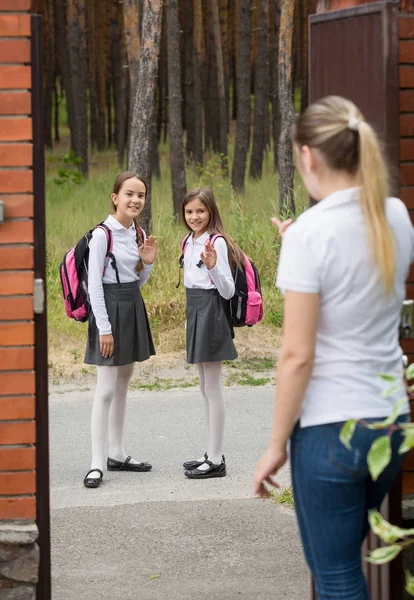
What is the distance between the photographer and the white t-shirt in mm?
2578

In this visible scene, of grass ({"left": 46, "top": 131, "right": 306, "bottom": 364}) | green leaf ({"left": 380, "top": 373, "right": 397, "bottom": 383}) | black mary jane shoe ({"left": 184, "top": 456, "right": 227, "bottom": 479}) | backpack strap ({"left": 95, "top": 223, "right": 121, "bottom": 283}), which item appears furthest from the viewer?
grass ({"left": 46, "top": 131, "right": 306, "bottom": 364})

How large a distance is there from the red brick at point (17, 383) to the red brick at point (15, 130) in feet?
2.75

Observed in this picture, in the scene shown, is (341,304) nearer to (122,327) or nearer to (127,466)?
(122,327)

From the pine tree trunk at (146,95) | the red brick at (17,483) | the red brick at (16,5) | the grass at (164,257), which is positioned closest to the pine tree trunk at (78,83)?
the grass at (164,257)

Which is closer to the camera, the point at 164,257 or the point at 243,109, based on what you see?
the point at 164,257

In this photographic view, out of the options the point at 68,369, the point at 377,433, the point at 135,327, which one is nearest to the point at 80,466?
the point at 135,327

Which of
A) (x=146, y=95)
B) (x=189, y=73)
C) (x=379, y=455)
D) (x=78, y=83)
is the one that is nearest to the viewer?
(x=379, y=455)

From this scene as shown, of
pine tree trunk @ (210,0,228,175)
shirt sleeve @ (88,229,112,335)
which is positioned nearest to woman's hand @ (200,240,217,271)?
shirt sleeve @ (88,229,112,335)

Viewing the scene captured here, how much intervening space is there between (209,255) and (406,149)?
220cm

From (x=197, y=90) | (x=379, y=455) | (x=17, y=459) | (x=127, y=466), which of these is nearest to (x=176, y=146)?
(x=197, y=90)

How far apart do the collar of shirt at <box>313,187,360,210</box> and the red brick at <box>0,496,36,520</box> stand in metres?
1.74

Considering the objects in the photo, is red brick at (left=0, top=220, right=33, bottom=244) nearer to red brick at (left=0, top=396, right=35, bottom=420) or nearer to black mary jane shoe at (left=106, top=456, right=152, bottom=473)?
red brick at (left=0, top=396, right=35, bottom=420)

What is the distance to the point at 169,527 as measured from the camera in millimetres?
5246

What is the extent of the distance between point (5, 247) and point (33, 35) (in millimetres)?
759
